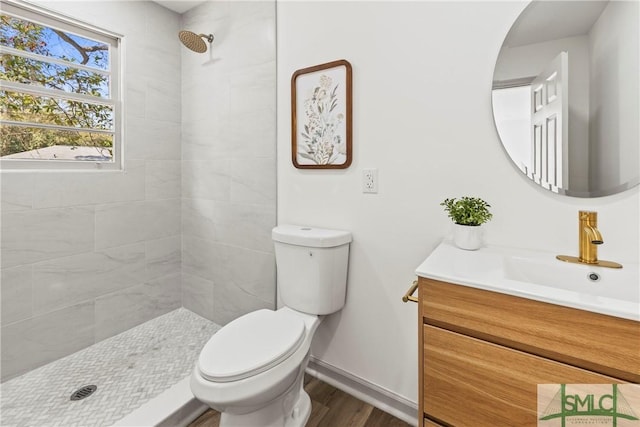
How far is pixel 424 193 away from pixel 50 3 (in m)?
2.23

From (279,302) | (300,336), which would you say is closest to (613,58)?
(300,336)

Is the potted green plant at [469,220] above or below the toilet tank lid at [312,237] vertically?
above

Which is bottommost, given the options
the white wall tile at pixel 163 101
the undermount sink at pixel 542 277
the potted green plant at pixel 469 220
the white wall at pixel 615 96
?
the undermount sink at pixel 542 277

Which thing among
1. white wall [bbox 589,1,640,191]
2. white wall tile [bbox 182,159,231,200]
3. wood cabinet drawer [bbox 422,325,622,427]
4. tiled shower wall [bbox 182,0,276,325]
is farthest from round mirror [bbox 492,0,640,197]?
white wall tile [bbox 182,159,231,200]

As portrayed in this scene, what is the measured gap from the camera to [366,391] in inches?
61.9

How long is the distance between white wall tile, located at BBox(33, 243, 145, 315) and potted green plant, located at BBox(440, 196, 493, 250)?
2.04 metres

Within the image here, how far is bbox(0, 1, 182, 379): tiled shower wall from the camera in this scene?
5.46 feet

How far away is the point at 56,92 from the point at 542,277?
2521 millimetres

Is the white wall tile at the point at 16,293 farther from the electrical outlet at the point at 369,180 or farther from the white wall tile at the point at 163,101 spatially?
the electrical outlet at the point at 369,180

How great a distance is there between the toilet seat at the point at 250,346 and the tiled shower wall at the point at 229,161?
0.57 meters

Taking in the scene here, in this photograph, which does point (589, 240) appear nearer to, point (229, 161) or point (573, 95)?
point (573, 95)

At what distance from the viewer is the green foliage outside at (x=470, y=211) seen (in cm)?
116

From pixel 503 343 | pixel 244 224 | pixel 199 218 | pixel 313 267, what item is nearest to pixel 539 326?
pixel 503 343

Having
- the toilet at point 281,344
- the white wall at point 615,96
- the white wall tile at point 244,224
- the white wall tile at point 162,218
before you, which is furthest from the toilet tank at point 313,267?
the white wall tile at point 162,218
